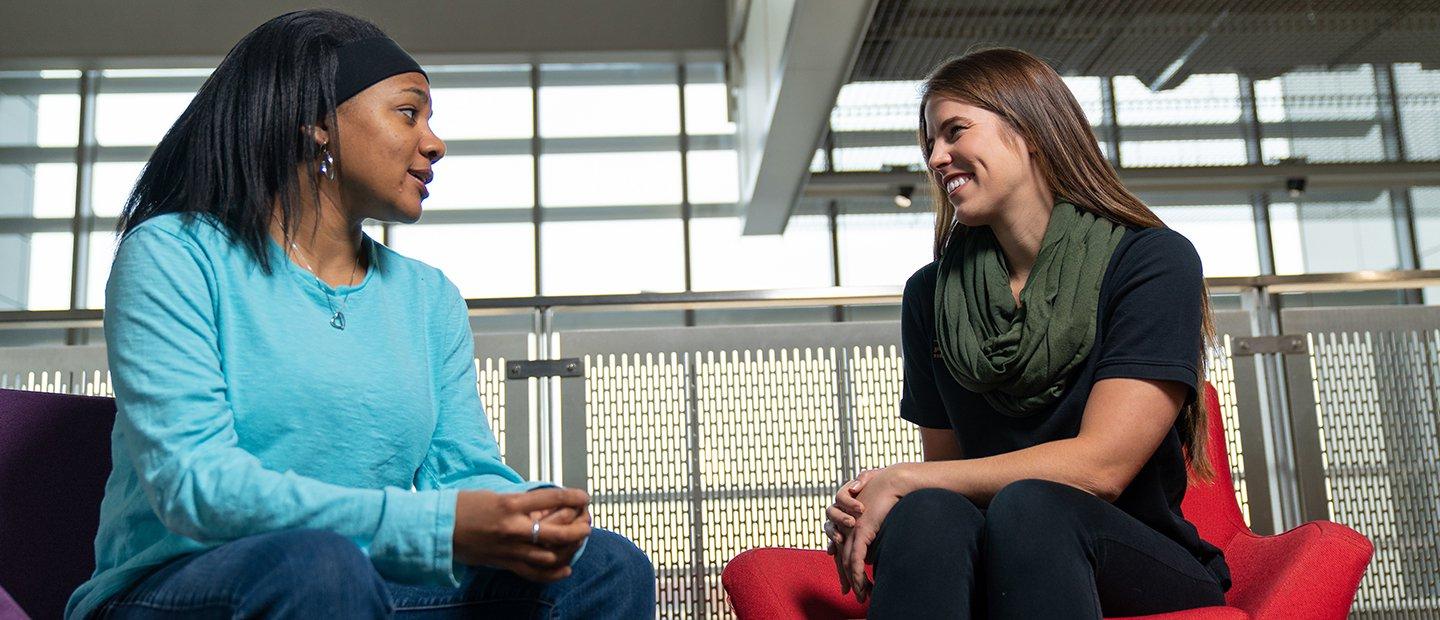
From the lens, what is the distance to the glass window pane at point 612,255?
751 cm

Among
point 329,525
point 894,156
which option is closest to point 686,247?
point 894,156

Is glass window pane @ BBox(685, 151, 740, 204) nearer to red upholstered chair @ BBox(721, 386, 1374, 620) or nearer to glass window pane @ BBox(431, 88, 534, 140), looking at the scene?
glass window pane @ BBox(431, 88, 534, 140)

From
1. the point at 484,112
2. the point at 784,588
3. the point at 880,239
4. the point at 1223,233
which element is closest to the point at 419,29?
the point at 484,112

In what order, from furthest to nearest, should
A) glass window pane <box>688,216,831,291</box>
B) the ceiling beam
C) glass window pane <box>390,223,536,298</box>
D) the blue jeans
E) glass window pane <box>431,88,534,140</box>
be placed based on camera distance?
1. glass window pane <box>431,88,534,140</box>
2. glass window pane <box>688,216,831,291</box>
3. glass window pane <box>390,223,536,298</box>
4. the ceiling beam
5. the blue jeans

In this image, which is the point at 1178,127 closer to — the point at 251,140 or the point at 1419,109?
the point at 1419,109

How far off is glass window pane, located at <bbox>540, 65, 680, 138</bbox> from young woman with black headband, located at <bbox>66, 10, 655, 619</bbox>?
6.42m

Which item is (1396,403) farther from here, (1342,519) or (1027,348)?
(1027,348)

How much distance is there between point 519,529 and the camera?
989 mm

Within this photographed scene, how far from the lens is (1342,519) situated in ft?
7.70

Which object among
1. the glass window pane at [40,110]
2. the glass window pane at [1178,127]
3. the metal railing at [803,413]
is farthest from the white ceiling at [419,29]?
the metal railing at [803,413]

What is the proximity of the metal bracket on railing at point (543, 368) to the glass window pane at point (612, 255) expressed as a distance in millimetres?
5083

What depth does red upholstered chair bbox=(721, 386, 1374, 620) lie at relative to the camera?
1486mm

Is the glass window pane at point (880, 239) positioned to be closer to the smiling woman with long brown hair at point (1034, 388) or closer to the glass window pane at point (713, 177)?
the glass window pane at point (713, 177)

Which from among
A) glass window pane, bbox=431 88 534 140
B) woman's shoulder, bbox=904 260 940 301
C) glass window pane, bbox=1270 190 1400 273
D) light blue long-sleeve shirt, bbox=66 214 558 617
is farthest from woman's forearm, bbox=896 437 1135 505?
glass window pane, bbox=1270 190 1400 273
